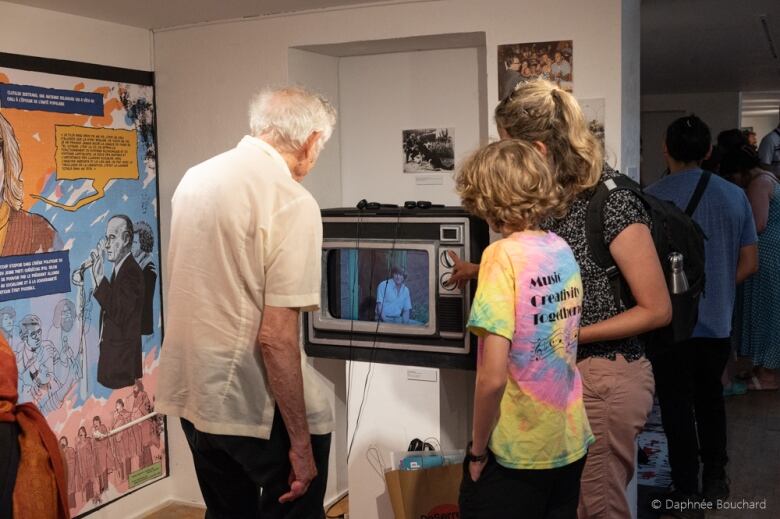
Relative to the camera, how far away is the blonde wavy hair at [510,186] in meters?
1.61

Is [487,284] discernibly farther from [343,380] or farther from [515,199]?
[343,380]

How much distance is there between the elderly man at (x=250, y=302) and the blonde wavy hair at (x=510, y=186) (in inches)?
14.7

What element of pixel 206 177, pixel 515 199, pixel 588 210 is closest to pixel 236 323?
pixel 206 177

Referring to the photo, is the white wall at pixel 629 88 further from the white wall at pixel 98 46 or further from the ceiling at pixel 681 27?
the white wall at pixel 98 46

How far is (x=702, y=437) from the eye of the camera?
3.33 m

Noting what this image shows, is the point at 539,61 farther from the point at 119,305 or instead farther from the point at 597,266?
the point at 119,305

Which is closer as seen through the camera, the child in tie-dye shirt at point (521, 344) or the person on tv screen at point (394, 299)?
the child in tie-dye shirt at point (521, 344)

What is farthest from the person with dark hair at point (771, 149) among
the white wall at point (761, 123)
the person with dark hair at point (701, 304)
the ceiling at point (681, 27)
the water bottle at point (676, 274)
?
the white wall at point (761, 123)

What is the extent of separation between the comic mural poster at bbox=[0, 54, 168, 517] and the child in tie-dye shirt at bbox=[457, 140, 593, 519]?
180cm

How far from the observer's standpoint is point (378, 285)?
Result: 8.63ft

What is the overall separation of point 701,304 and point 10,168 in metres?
2.54

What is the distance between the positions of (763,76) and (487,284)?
26.8 feet

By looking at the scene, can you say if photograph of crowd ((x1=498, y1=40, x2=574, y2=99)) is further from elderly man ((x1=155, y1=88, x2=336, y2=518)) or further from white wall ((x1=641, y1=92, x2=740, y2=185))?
white wall ((x1=641, y1=92, x2=740, y2=185))

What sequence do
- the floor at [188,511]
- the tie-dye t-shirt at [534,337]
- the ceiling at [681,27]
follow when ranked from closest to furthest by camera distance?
1. the tie-dye t-shirt at [534,337]
2. the ceiling at [681,27]
3. the floor at [188,511]
